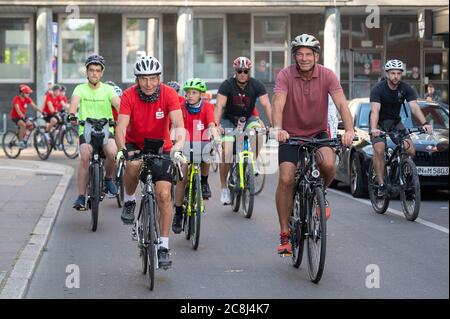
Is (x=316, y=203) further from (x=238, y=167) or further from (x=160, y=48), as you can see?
(x=160, y=48)

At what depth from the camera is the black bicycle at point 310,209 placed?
25.7ft

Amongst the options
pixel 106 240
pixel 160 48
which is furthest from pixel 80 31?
pixel 106 240

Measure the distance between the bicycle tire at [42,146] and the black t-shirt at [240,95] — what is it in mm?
11334

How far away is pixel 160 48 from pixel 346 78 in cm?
672

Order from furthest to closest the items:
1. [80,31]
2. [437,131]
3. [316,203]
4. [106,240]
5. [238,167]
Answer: [80,31]
[437,131]
[238,167]
[106,240]
[316,203]

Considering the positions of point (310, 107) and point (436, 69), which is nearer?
point (310, 107)

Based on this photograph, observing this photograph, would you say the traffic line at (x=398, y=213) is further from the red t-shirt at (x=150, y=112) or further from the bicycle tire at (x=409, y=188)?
the red t-shirt at (x=150, y=112)

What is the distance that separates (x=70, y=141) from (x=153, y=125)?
16.5 m

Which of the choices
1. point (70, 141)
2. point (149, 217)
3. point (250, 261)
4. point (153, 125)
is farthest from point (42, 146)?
point (149, 217)

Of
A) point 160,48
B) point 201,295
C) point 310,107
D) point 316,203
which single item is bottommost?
point 201,295

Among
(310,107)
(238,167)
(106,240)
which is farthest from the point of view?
(238,167)

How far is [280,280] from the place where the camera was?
8.02 meters

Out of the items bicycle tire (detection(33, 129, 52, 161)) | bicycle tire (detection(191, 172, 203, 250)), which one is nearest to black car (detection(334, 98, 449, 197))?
bicycle tire (detection(191, 172, 203, 250))

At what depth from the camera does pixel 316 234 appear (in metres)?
7.96
